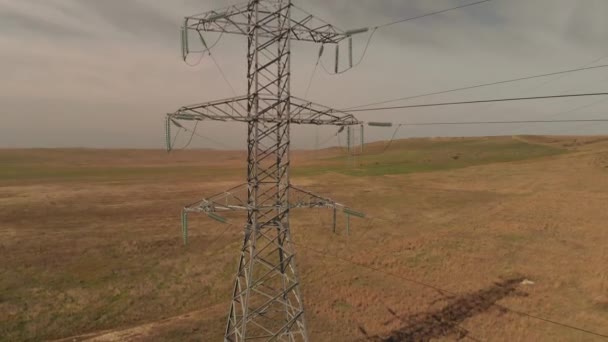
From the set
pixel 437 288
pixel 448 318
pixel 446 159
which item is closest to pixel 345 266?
pixel 437 288

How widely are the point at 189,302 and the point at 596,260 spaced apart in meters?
34.5

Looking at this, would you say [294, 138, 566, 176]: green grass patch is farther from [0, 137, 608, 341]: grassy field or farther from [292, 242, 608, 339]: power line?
[292, 242, 608, 339]: power line

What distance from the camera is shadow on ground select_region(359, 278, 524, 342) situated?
875 inches

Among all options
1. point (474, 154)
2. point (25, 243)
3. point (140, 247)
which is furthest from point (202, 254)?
point (474, 154)

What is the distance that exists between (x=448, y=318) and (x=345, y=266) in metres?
10.8

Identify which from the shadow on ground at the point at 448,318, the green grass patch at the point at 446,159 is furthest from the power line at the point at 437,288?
the green grass patch at the point at 446,159

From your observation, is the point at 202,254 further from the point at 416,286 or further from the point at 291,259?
the point at 291,259

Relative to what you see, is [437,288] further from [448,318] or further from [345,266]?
[345,266]

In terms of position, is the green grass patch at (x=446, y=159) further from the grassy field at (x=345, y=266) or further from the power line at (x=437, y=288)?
the power line at (x=437, y=288)

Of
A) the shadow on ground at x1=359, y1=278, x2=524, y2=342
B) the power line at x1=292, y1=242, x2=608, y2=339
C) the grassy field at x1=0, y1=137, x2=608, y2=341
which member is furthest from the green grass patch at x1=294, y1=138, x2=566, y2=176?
the shadow on ground at x1=359, y1=278, x2=524, y2=342

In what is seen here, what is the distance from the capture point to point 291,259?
1541 centimetres

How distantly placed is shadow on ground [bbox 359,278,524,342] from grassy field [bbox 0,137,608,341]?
0.13 m

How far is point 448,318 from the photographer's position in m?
23.9

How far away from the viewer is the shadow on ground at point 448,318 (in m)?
22.2
